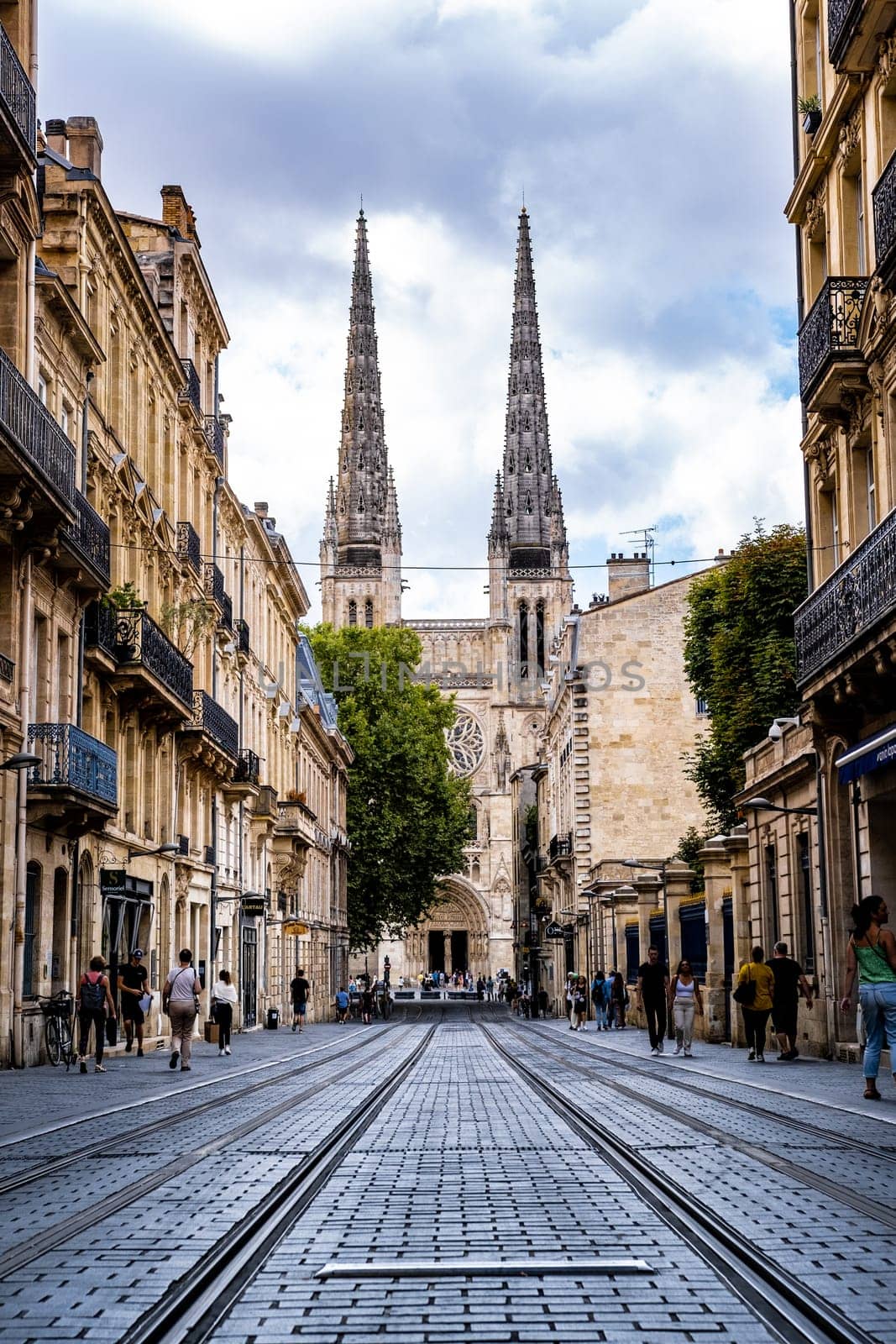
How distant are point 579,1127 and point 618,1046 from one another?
16543 millimetres

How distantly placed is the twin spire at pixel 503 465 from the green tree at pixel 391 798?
209 feet

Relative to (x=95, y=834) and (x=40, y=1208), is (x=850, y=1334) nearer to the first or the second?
(x=40, y=1208)

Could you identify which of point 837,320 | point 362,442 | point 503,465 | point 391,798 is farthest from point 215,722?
point 503,465

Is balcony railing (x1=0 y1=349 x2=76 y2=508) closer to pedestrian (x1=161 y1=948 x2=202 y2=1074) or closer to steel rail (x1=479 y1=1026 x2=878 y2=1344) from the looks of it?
pedestrian (x1=161 y1=948 x2=202 y2=1074)

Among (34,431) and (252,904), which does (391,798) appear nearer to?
(252,904)

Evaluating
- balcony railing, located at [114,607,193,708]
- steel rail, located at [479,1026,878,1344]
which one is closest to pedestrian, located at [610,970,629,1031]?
balcony railing, located at [114,607,193,708]

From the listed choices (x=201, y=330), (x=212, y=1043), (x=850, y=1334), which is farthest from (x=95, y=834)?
(x=850, y=1334)

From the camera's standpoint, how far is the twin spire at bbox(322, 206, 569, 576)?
444ft

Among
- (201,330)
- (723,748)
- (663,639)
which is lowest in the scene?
(723,748)

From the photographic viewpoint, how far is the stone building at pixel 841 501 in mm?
18094

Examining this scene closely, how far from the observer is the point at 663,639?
53.6 meters

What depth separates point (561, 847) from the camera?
200ft

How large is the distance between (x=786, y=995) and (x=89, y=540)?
1112 centimetres

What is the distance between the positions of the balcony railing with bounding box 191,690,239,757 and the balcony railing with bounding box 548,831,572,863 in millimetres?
22466
